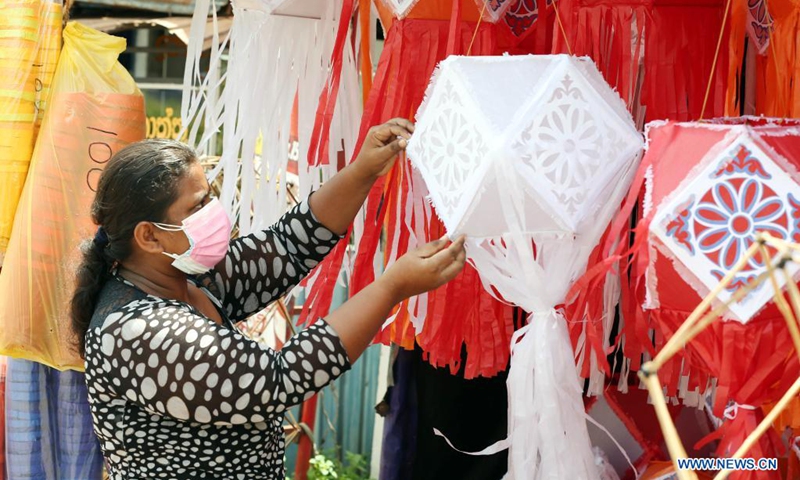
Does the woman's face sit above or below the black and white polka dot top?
above

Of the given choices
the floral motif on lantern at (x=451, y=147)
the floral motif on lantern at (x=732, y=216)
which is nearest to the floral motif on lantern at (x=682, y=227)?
the floral motif on lantern at (x=732, y=216)

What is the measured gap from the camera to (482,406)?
6.96ft

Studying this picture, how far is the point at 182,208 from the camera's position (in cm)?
152

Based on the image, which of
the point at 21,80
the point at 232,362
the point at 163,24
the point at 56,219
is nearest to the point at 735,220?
the point at 232,362

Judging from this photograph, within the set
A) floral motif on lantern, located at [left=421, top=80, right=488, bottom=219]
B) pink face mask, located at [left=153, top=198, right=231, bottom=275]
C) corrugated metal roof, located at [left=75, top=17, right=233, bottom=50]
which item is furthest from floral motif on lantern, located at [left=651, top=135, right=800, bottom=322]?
corrugated metal roof, located at [left=75, top=17, right=233, bottom=50]

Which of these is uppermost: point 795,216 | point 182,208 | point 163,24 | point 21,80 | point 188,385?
point 163,24

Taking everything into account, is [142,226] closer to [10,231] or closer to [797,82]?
[797,82]

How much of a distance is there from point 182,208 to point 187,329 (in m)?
0.22

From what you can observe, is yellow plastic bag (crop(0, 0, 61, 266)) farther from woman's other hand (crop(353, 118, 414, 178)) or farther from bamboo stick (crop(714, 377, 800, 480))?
bamboo stick (crop(714, 377, 800, 480))

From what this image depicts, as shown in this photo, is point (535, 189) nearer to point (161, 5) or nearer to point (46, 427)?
point (46, 427)

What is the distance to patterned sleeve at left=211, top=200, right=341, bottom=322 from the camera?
1779 millimetres

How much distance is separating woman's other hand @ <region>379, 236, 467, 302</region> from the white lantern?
0.02 meters

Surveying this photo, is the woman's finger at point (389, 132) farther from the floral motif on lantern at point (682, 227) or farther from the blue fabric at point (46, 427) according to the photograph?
the blue fabric at point (46, 427)

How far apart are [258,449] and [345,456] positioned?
2237 millimetres
